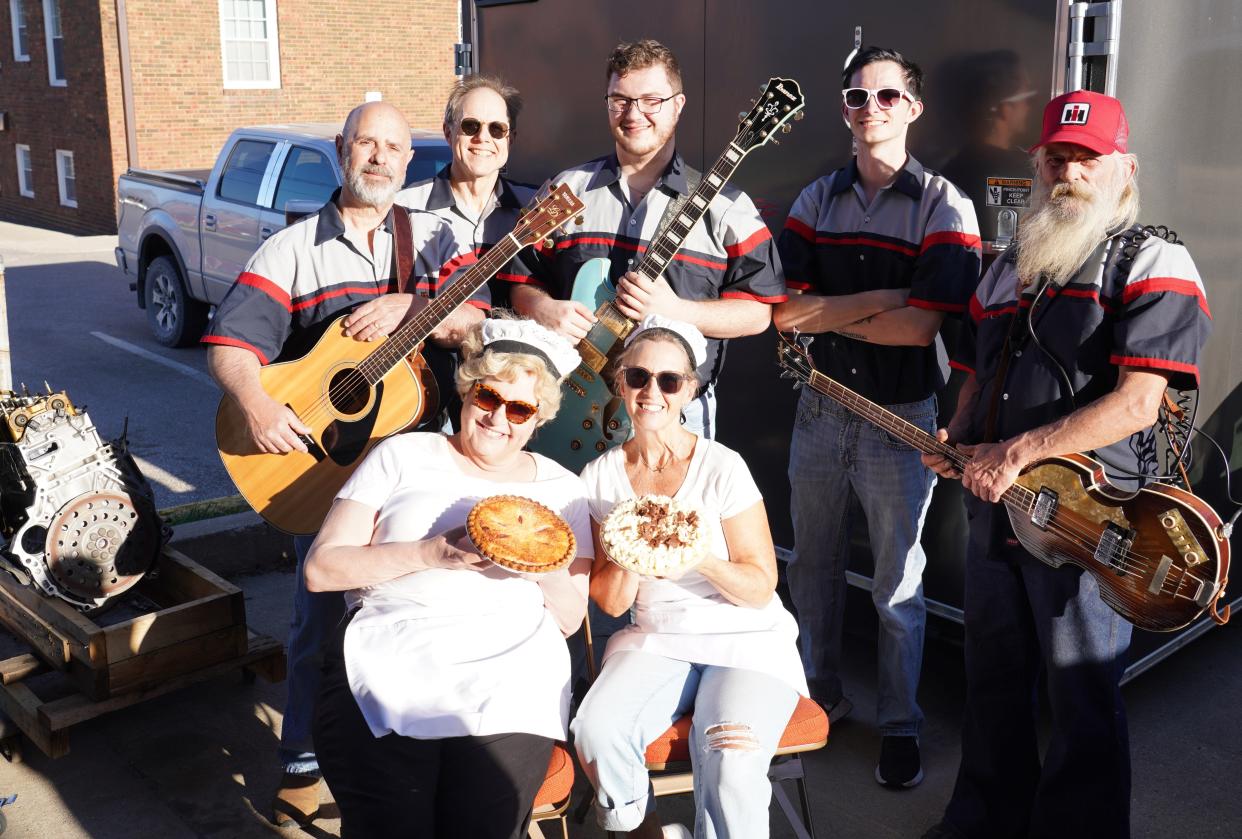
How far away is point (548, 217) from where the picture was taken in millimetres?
3799

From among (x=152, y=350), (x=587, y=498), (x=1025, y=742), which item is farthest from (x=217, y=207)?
(x=1025, y=742)

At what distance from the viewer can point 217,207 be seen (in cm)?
945

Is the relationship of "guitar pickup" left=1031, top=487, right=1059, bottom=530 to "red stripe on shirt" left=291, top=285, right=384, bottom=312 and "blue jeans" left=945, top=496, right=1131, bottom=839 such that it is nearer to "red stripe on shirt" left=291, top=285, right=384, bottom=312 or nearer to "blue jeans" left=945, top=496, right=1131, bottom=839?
"blue jeans" left=945, top=496, right=1131, bottom=839

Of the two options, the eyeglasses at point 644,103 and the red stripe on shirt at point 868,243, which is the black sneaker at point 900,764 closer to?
the red stripe on shirt at point 868,243

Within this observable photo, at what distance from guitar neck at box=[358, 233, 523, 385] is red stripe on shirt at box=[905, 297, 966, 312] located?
1.27 meters

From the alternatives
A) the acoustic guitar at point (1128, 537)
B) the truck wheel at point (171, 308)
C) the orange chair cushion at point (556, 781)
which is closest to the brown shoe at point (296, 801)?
the orange chair cushion at point (556, 781)

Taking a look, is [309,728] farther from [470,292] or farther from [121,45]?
[121,45]

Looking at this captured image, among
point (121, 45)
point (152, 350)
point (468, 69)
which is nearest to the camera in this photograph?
point (468, 69)

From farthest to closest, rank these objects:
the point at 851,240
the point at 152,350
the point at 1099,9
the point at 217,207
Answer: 1. the point at 152,350
2. the point at 217,207
3. the point at 851,240
4. the point at 1099,9

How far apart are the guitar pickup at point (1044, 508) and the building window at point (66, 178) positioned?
2007 cm

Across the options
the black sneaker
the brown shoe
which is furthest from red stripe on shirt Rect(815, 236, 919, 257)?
the brown shoe

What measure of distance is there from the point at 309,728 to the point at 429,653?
3.44 ft

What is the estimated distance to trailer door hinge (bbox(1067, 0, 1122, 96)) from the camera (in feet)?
11.8

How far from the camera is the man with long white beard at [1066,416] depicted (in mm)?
3070
